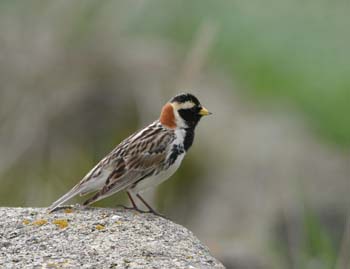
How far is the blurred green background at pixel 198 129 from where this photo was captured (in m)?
11.9

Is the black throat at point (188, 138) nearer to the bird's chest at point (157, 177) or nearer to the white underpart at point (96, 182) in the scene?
the bird's chest at point (157, 177)

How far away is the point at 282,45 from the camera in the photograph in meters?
17.9

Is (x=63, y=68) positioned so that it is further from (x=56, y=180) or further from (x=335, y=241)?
(x=335, y=241)

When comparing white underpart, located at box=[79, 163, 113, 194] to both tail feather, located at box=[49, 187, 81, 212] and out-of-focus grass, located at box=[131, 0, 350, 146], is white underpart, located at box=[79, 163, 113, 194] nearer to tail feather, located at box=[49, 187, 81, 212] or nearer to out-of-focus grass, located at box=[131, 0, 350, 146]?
tail feather, located at box=[49, 187, 81, 212]

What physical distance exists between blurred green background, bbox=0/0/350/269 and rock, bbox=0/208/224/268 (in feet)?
7.63

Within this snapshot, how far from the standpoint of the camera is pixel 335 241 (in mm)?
12109

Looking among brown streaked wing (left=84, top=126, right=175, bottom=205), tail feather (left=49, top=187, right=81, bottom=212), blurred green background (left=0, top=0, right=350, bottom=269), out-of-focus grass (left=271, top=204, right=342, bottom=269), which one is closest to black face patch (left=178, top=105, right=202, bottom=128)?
brown streaked wing (left=84, top=126, right=175, bottom=205)

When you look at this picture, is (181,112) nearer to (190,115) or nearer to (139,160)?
(190,115)

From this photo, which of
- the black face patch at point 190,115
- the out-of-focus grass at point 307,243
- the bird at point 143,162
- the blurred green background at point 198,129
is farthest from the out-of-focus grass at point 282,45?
the bird at point 143,162

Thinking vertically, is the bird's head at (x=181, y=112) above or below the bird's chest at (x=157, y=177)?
above

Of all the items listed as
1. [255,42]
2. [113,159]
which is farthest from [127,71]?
[113,159]

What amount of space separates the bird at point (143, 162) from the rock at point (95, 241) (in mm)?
475

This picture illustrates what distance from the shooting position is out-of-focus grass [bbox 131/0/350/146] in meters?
15.9

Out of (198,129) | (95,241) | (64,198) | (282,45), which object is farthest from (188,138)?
(282,45)
